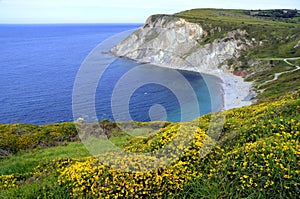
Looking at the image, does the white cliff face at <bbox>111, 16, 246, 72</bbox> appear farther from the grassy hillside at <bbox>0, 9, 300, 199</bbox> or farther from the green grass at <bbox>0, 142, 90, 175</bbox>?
the grassy hillside at <bbox>0, 9, 300, 199</bbox>

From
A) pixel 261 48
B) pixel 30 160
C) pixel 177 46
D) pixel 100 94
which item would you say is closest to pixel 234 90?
pixel 100 94

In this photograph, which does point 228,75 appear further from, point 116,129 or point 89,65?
point 116,129

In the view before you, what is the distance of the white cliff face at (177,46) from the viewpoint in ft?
424

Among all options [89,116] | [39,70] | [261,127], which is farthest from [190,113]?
[39,70]

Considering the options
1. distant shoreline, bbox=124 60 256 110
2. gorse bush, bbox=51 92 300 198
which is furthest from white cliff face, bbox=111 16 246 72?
gorse bush, bbox=51 92 300 198

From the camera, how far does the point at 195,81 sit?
10431 centimetres

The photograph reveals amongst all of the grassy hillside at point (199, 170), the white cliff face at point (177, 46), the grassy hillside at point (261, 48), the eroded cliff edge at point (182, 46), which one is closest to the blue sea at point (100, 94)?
the eroded cliff edge at point (182, 46)

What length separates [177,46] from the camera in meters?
141

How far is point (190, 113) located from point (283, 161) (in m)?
62.5

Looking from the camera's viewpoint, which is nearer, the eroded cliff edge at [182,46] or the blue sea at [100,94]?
the blue sea at [100,94]

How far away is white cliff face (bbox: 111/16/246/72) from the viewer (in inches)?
5094

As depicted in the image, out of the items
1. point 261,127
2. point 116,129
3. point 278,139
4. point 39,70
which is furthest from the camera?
point 39,70

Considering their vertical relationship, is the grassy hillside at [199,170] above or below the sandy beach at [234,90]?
above

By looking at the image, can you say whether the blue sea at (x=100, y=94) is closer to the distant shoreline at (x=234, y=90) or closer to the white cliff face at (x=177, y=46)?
the distant shoreline at (x=234, y=90)
